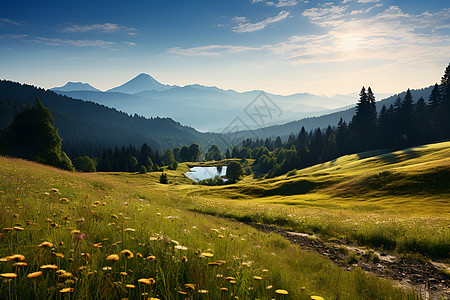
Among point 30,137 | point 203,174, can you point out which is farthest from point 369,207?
point 203,174

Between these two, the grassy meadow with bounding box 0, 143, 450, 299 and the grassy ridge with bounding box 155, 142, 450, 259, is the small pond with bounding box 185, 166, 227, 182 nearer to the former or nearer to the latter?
the grassy ridge with bounding box 155, 142, 450, 259

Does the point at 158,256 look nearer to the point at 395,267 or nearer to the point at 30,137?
the point at 395,267

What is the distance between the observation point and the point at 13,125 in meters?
48.8

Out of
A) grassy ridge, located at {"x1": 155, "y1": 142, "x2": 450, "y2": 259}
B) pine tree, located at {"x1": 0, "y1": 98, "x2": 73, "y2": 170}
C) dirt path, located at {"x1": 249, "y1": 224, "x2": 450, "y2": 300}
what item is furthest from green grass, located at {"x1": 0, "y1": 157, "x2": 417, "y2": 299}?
pine tree, located at {"x1": 0, "y1": 98, "x2": 73, "y2": 170}

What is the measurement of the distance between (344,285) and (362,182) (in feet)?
135

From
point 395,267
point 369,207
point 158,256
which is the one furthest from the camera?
point 369,207

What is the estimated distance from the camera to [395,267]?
400 inches

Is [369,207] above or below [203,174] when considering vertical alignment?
above

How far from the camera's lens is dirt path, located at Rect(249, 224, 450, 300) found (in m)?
7.96

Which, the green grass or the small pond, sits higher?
the green grass

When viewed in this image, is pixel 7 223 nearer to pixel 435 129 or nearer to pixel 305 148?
pixel 435 129

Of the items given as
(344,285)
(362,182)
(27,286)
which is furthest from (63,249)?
(362,182)

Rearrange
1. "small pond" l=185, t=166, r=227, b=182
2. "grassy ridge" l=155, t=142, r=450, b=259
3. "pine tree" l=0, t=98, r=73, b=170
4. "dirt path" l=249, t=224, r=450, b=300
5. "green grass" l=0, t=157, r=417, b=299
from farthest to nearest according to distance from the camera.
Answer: "small pond" l=185, t=166, r=227, b=182 < "pine tree" l=0, t=98, r=73, b=170 < "grassy ridge" l=155, t=142, r=450, b=259 < "dirt path" l=249, t=224, r=450, b=300 < "green grass" l=0, t=157, r=417, b=299

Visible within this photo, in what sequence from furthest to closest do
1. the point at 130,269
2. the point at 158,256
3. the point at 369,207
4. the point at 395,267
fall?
the point at 369,207 → the point at 395,267 → the point at 158,256 → the point at 130,269
